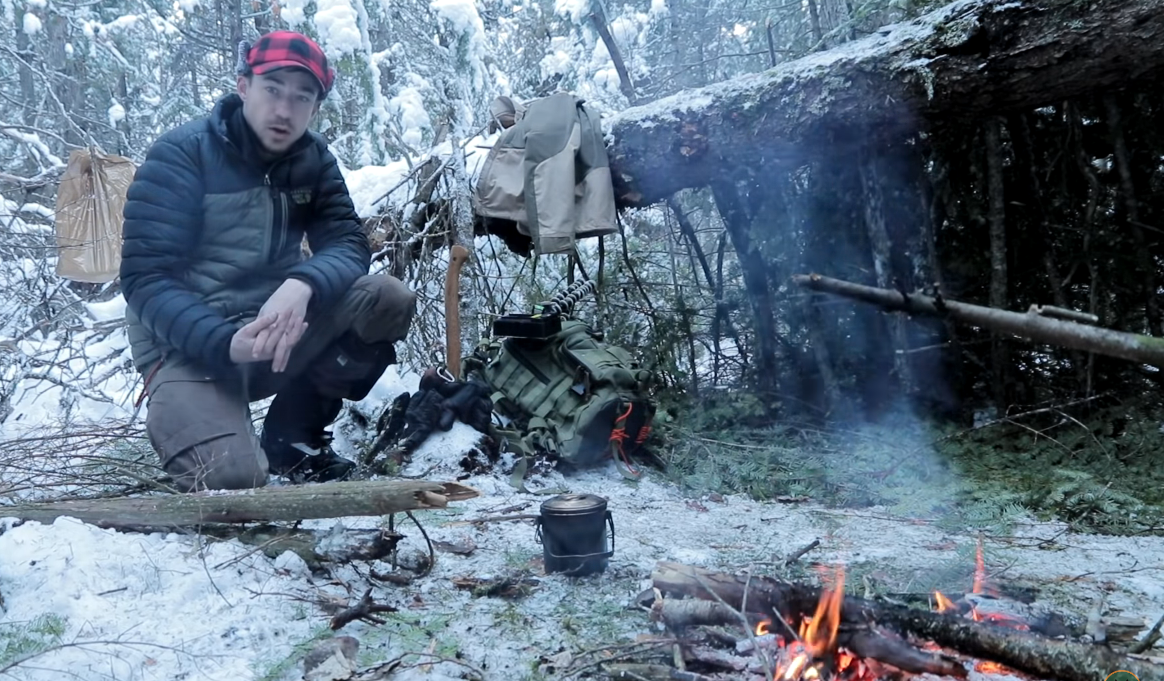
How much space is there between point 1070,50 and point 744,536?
7.69 feet

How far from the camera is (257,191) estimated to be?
2.98 meters

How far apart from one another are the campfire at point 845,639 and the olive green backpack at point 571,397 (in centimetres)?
180

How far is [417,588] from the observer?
214cm

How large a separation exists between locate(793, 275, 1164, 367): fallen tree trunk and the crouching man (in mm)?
1975

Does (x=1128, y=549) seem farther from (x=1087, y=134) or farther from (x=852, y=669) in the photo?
(x=1087, y=134)

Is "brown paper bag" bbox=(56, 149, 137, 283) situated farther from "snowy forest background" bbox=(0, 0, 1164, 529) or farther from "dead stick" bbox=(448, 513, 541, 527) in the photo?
"dead stick" bbox=(448, 513, 541, 527)

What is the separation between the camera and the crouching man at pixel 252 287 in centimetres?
266

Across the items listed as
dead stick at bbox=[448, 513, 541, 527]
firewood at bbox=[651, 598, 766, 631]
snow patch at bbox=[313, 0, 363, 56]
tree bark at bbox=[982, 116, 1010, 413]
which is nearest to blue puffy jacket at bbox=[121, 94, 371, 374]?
dead stick at bbox=[448, 513, 541, 527]

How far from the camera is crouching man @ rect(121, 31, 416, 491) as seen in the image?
2.66m

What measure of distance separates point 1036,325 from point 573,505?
1277 mm

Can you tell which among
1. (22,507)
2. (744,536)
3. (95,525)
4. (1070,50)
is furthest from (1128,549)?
(22,507)

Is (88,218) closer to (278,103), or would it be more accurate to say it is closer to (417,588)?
(278,103)

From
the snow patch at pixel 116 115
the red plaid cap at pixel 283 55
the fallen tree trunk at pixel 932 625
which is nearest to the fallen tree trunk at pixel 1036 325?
the fallen tree trunk at pixel 932 625

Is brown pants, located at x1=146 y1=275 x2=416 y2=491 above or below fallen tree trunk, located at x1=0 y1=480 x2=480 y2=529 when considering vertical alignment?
above
